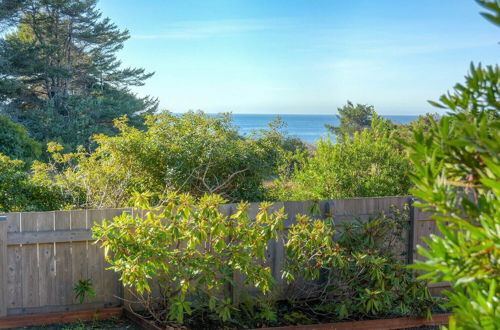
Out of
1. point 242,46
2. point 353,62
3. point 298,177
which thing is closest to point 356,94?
point 353,62

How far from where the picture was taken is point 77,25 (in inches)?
1305

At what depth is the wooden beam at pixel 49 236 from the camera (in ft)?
19.7

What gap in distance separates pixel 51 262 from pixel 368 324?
3594 mm

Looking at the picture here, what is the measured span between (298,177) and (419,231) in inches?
104

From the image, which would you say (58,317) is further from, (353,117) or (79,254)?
(353,117)

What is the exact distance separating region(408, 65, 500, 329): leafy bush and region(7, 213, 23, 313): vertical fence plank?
5012 millimetres

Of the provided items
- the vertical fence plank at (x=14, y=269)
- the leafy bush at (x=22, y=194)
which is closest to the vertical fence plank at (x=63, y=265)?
the vertical fence plank at (x=14, y=269)

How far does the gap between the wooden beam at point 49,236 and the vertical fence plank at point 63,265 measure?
61mm

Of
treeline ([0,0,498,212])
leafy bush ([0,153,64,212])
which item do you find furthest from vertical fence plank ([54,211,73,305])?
leafy bush ([0,153,64,212])

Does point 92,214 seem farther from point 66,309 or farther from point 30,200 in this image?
point 30,200

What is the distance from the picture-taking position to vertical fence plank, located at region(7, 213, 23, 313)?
6004mm

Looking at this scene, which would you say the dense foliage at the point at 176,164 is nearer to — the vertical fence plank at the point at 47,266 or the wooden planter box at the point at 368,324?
the vertical fence plank at the point at 47,266

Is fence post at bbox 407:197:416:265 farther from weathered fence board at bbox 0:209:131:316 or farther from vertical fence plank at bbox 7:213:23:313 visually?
vertical fence plank at bbox 7:213:23:313

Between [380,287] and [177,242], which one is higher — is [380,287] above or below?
below
